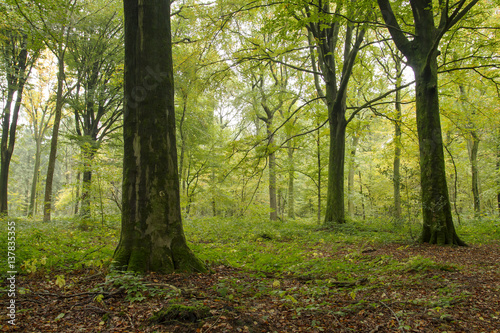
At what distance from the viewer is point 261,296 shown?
10.2 feet

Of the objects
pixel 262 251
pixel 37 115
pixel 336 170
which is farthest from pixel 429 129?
pixel 37 115

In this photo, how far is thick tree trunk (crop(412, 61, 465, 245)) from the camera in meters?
6.09

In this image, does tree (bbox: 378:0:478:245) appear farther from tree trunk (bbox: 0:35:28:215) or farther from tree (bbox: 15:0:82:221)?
tree trunk (bbox: 0:35:28:215)

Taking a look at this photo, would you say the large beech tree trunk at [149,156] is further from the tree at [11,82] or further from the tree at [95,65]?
the tree at [11,82]

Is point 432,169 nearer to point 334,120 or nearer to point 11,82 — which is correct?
point 334,120

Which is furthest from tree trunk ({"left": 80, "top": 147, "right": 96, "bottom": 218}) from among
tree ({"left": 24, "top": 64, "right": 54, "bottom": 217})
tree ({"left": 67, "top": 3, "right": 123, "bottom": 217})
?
tree ({"left": 24, "top": 64, "right": 54, "bottom": 217})

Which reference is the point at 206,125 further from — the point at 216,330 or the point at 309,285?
the point at 216,330

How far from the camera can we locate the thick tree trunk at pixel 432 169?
6.09 m

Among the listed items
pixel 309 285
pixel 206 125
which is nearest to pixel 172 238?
pixel 309 285

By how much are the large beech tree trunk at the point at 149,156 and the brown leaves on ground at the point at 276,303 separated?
37 cm

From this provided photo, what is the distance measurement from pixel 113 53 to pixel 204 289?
44.7 ft

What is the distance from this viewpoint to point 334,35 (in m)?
10.1

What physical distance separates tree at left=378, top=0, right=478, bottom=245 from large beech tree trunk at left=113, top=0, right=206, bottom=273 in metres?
5.51

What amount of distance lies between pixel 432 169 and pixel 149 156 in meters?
6.44
